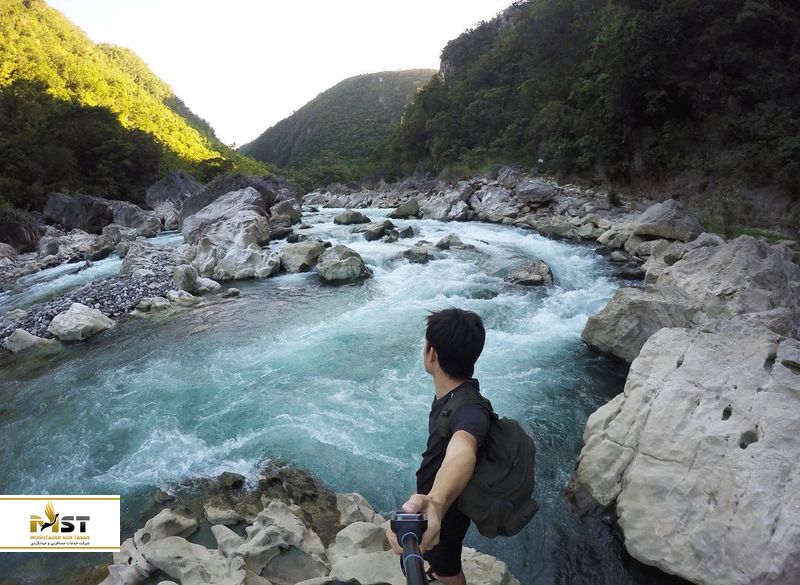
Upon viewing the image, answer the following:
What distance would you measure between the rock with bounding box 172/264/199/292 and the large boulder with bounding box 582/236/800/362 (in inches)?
395

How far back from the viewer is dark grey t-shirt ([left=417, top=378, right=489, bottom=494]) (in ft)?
5.23

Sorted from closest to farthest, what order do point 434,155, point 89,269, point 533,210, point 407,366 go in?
point 407,366 → point 89,269 → point 533,210 → point 434,155

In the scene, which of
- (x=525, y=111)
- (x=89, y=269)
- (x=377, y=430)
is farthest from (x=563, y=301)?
(x=525, y=111)

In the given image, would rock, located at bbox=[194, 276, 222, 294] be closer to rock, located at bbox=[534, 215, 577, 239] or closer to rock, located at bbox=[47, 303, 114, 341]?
rock, located at bbox=[47, 303, 114, 341]

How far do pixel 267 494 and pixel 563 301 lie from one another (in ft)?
23.5

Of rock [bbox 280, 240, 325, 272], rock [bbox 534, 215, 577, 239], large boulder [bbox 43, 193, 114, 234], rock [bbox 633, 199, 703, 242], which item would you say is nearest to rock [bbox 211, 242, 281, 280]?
rock [bbox 280, 240, 325, 272]

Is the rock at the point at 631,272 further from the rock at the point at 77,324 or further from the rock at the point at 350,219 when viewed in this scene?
the rock at the point at 350,219

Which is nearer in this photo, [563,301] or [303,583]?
[303,583]

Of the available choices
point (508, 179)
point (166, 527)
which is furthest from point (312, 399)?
point (508, 179)

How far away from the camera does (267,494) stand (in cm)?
414

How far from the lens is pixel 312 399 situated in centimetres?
590

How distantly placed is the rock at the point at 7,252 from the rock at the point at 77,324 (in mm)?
13143

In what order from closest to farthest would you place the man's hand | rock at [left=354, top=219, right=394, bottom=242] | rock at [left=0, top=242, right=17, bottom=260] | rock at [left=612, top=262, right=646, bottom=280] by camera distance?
the man's hand → rock at [left=612, top=262, right=646, bottom=280] → rock at [left=354, top=219, right=394, bottom=242] → rock at [left=0, top=242, right=17, bottom=260]

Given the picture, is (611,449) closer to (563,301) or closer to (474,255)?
(563,301)
